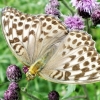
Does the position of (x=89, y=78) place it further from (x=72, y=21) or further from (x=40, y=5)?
(x=40, y=5)

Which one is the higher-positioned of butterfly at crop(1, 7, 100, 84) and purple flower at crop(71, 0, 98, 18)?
purple flower at crop(71, 0, 98, 18)

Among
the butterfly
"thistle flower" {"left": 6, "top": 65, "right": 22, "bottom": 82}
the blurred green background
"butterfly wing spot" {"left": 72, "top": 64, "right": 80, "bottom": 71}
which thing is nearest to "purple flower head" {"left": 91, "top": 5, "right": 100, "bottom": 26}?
the butterfly

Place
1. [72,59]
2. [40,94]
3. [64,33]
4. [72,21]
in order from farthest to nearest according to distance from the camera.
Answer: [40,94], [72,21], [64,33], [72,59]

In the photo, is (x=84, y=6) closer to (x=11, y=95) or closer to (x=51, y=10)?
(x=51, y=10)

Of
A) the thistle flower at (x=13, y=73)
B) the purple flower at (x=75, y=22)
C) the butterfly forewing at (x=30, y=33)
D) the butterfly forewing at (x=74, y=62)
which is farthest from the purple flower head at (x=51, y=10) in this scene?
the thistle flower at (x=13, y=73)

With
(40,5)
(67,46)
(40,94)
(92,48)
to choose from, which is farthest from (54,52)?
(40,5)

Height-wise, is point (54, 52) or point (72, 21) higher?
point (72, 21)

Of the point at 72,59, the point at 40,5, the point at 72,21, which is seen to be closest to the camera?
the point at 72,59

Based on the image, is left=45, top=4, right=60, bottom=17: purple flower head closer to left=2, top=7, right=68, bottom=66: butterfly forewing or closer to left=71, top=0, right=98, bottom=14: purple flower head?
left=71, top=0, right=98, bottom=14: purple flower head
